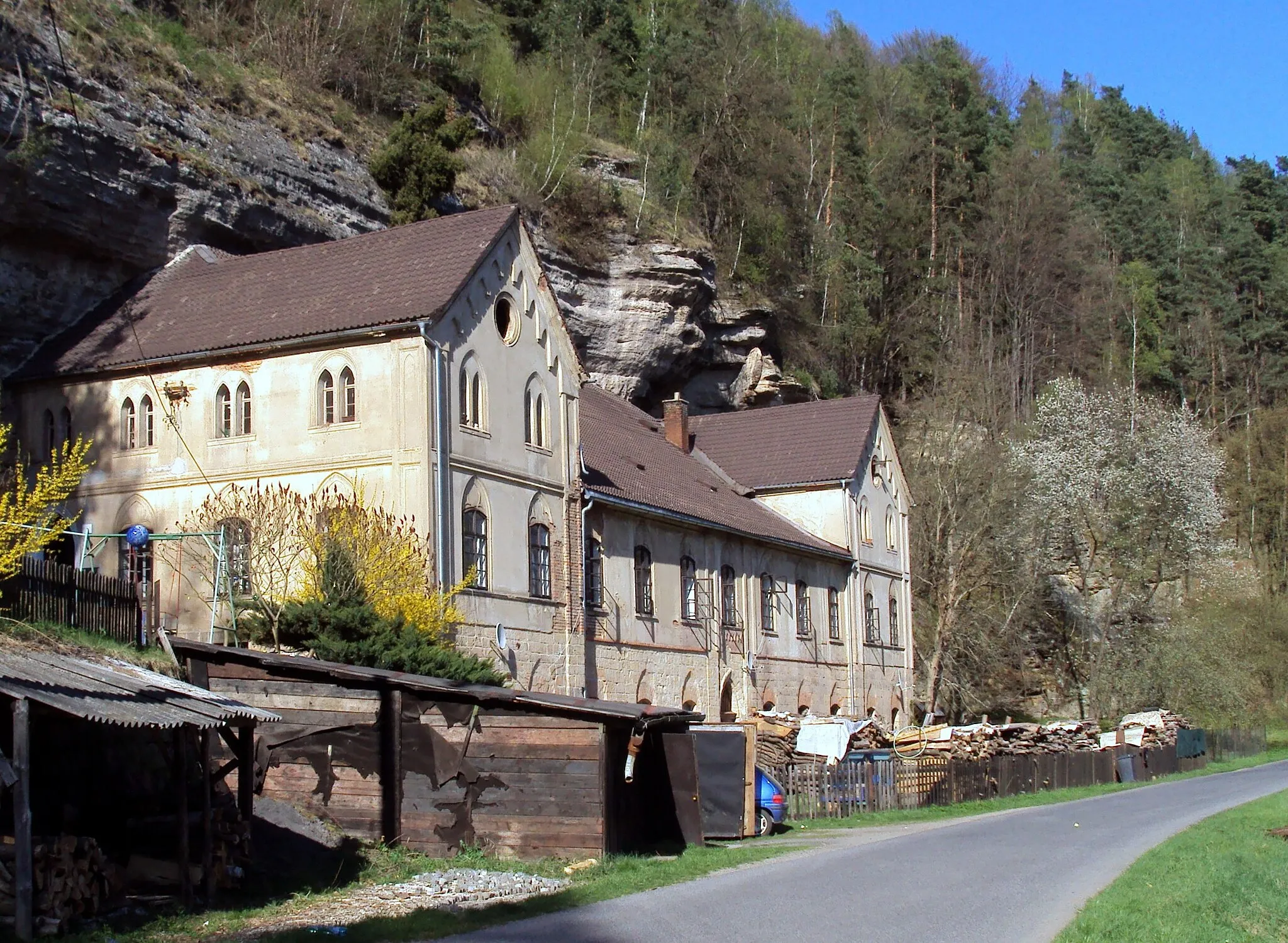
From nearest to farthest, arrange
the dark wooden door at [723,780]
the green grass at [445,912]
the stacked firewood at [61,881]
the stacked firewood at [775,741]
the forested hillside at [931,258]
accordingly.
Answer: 1. the stacked firewood at [61,881]
2. the green grass at [445,912]
3. the dark wooden door at [723,780]
4. the stacked firewood at [775,741]
5. the forested hillside at [931,258]

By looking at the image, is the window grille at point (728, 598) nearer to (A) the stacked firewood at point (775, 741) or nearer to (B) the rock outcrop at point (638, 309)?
(A) the stacked firewood at point (775, 741)

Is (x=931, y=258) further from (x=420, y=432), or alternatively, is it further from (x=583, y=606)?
(x=420, y=432)

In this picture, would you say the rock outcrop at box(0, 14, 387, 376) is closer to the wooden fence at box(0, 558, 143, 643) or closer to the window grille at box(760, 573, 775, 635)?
the wooden fence at box(0, 558, 143, 643)

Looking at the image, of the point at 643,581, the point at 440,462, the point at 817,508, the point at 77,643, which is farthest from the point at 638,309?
the point at 77,643

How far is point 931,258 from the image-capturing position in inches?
2825

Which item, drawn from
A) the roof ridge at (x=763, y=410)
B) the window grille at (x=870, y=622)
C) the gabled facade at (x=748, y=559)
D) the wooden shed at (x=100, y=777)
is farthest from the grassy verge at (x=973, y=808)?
the roof ridge at (x=763, y=410)

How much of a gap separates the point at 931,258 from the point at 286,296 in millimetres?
47807

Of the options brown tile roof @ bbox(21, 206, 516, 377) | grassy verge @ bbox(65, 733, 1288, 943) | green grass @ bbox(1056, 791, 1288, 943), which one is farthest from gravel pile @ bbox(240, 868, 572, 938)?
brown tile roof @ bbox(21, 206, 516, 377)

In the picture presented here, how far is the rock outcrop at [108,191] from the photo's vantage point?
95.5ft

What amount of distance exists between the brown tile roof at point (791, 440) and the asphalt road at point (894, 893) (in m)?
19.8

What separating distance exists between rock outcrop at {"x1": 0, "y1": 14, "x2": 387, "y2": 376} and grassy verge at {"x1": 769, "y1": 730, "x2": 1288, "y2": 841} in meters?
18.1

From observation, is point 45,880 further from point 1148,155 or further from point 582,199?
point 1148,155

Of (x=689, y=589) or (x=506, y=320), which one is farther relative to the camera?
(x=689, y=589)

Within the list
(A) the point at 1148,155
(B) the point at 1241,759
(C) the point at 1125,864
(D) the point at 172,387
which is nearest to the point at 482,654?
(D) the point at 172,387
